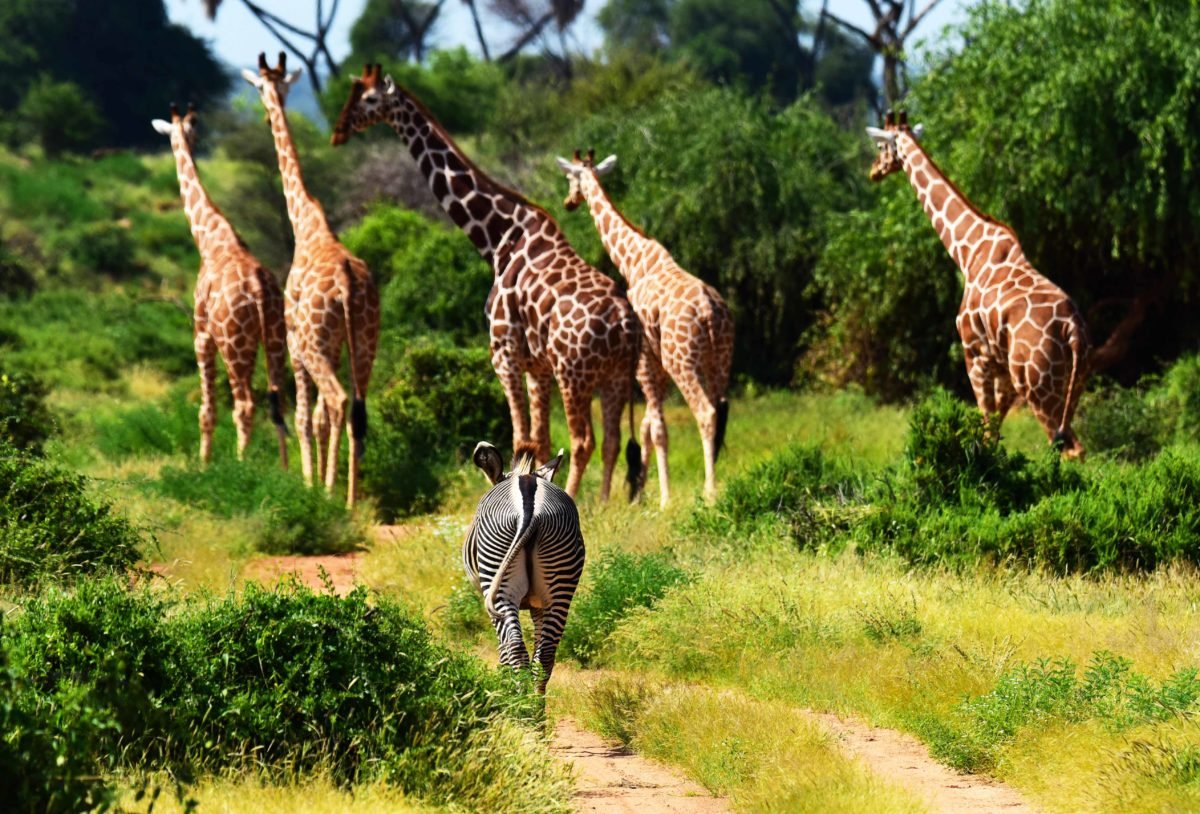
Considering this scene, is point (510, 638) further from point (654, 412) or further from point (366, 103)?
point (366, 103)

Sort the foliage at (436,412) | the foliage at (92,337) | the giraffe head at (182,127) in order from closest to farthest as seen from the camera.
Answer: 1. the foliage at (436,412)
2. the giraffe head at (182,127)
3. the foliage at (92,337)

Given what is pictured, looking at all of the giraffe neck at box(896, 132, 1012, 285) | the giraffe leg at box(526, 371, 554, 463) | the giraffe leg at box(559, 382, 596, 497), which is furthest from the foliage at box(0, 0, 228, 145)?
the giraffe leg at box(559, 382, 596, 497)

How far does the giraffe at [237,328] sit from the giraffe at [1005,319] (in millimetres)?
5401

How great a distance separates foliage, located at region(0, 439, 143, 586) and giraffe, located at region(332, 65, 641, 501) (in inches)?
130

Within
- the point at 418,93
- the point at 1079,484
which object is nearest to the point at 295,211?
the point at 1079,484

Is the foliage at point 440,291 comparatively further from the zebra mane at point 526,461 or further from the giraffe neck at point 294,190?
the zebra mane at point 526,461

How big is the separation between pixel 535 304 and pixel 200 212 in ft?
14.0

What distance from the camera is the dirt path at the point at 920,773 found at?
20.6 ft

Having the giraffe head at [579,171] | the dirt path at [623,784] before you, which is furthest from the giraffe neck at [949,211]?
the dirt path at [623,784]

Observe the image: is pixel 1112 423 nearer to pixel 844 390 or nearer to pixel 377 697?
pixel 844 390

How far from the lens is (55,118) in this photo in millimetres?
41219

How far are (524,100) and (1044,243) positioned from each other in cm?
1959

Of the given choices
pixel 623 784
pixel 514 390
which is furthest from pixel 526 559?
pixel 514 390

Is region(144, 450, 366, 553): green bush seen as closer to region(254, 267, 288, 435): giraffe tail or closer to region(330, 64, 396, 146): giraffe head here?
region(254, 267, 288, 435): giraffe tail
